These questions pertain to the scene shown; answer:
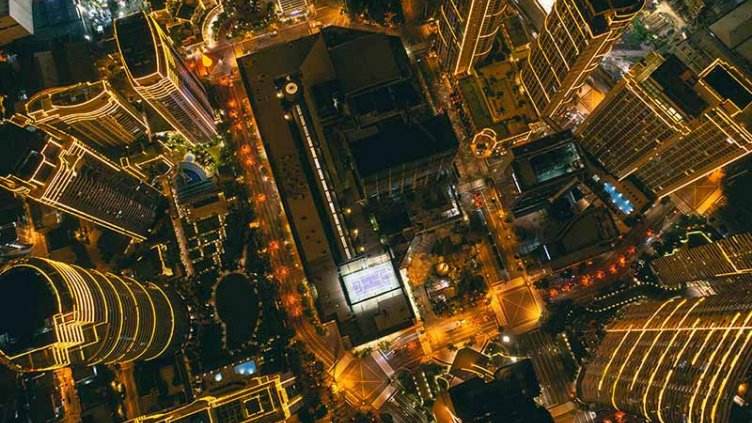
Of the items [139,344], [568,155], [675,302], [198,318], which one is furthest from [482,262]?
[139,344]

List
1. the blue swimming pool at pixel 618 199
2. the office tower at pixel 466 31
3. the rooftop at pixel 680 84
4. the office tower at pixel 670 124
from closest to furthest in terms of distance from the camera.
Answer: the office tower at pixel 670 124 → the rooftop at pixel 680 84 → the office tower at pixel 466 31 → the blue swimming pool at pixel 618 199

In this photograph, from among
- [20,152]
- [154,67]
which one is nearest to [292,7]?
[154,67]

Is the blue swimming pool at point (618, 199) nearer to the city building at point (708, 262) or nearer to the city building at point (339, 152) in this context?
the city building at point (708, 262)

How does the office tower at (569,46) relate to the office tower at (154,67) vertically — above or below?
below

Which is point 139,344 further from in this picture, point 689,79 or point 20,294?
point 689,79

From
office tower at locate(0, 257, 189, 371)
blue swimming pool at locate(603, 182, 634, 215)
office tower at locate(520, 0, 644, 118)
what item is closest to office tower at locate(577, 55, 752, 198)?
blue swimming pool at locate(603, 182, 634, 215)

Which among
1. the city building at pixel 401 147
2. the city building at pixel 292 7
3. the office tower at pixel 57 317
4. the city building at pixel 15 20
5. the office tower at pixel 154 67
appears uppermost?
the city building at pixel 15 20

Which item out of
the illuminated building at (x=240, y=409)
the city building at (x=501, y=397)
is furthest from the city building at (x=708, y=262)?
the illuminated building at (x=240, y=409)
